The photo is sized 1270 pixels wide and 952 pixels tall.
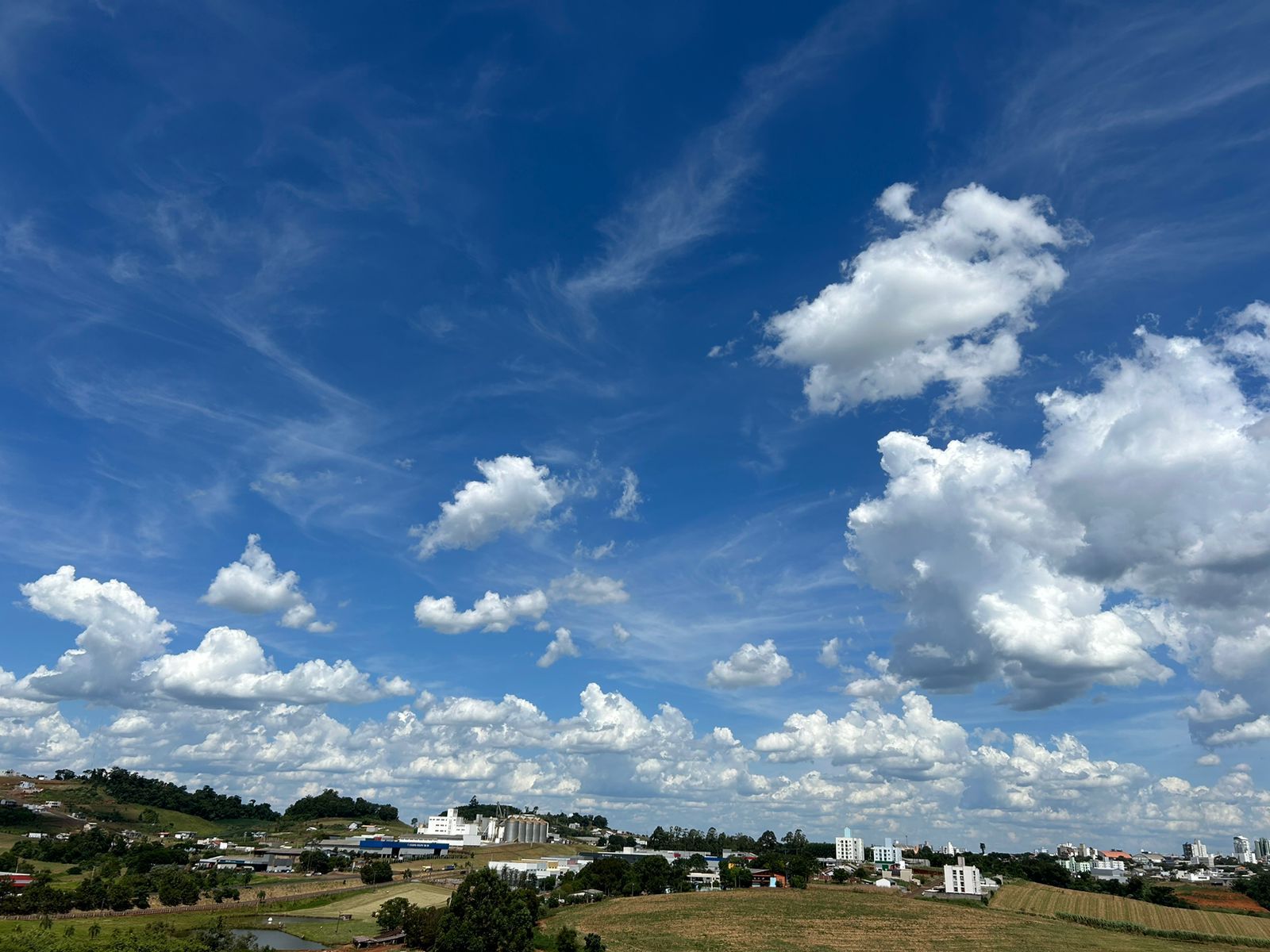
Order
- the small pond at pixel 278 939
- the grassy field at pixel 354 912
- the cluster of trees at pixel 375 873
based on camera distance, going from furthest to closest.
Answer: the cluster of trees at pixel 375 873
the grassy field at pixel 354 912
the small pond at pixel 278 939

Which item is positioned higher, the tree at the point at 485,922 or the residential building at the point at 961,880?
the tree at the point at 485,922

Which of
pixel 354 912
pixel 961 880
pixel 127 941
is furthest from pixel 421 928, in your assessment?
pixel 961 880

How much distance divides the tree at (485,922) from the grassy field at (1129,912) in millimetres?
108224

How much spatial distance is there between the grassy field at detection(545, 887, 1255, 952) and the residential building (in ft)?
100

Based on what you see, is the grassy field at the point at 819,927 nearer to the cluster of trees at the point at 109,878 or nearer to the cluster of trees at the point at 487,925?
the cluster of trees at the point at 487,925

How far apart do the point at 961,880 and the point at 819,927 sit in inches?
3149

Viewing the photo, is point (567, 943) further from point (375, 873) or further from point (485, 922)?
point (375, 873)

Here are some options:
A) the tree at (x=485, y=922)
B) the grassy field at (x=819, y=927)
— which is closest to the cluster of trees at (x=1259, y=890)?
the grassy field at (x=819, y=927)

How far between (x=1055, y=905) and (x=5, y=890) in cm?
17884

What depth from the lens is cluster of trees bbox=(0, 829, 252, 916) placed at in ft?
391

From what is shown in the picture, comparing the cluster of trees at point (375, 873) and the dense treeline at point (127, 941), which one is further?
the cluster of trees at point (375, 873)

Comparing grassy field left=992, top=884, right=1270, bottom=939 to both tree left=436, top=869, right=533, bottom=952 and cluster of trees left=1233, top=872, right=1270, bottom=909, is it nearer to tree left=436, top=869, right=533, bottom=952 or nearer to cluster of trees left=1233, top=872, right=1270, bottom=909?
cluster of trees left=1233, top=872, right=1270, bottom=909

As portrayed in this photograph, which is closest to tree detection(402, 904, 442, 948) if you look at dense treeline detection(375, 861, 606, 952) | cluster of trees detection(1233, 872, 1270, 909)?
dense treeline detection(375, 861, 606, 952)

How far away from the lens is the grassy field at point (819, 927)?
113750mm
